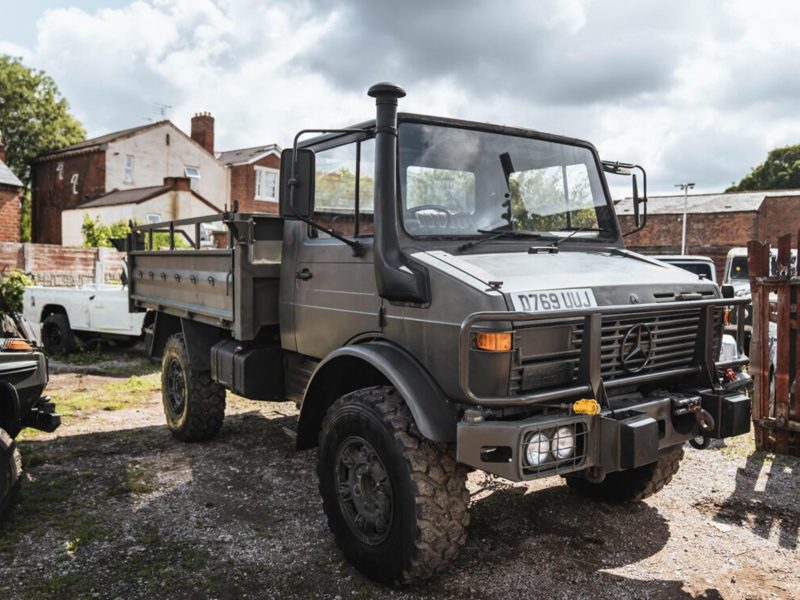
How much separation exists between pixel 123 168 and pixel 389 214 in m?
31.3

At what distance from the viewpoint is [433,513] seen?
3178 mm

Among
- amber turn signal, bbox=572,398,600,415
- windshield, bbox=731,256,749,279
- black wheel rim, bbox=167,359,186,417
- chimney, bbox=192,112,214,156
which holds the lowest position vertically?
black wheel rim, bbox=167,359,186,417

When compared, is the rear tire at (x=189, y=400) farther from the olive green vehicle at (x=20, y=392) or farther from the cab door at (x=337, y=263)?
the cab door at (x=337, y=263)

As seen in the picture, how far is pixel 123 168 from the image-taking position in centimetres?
3148

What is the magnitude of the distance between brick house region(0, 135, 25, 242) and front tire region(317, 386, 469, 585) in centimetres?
2403

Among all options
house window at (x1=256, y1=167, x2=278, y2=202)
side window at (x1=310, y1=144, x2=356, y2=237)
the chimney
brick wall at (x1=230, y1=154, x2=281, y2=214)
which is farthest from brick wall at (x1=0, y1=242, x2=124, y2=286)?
the chimney

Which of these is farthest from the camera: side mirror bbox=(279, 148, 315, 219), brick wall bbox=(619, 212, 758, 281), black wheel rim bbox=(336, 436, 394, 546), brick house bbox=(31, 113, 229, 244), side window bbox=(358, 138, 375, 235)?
brick wall bbox=(619, 212, 758, 281)

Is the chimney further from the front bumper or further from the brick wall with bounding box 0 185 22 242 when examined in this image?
the front bumper

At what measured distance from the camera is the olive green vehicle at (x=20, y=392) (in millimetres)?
4328

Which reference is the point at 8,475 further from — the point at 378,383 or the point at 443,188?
the point at 443,188

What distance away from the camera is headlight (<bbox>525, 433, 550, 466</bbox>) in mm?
2959

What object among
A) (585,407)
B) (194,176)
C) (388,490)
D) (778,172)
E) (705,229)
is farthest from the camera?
(778,172)

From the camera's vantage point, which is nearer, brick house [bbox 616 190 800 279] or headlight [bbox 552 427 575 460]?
Answer: headlight [bbox 552 427 575 460]

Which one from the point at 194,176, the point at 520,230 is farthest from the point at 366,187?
the point at 194,176
